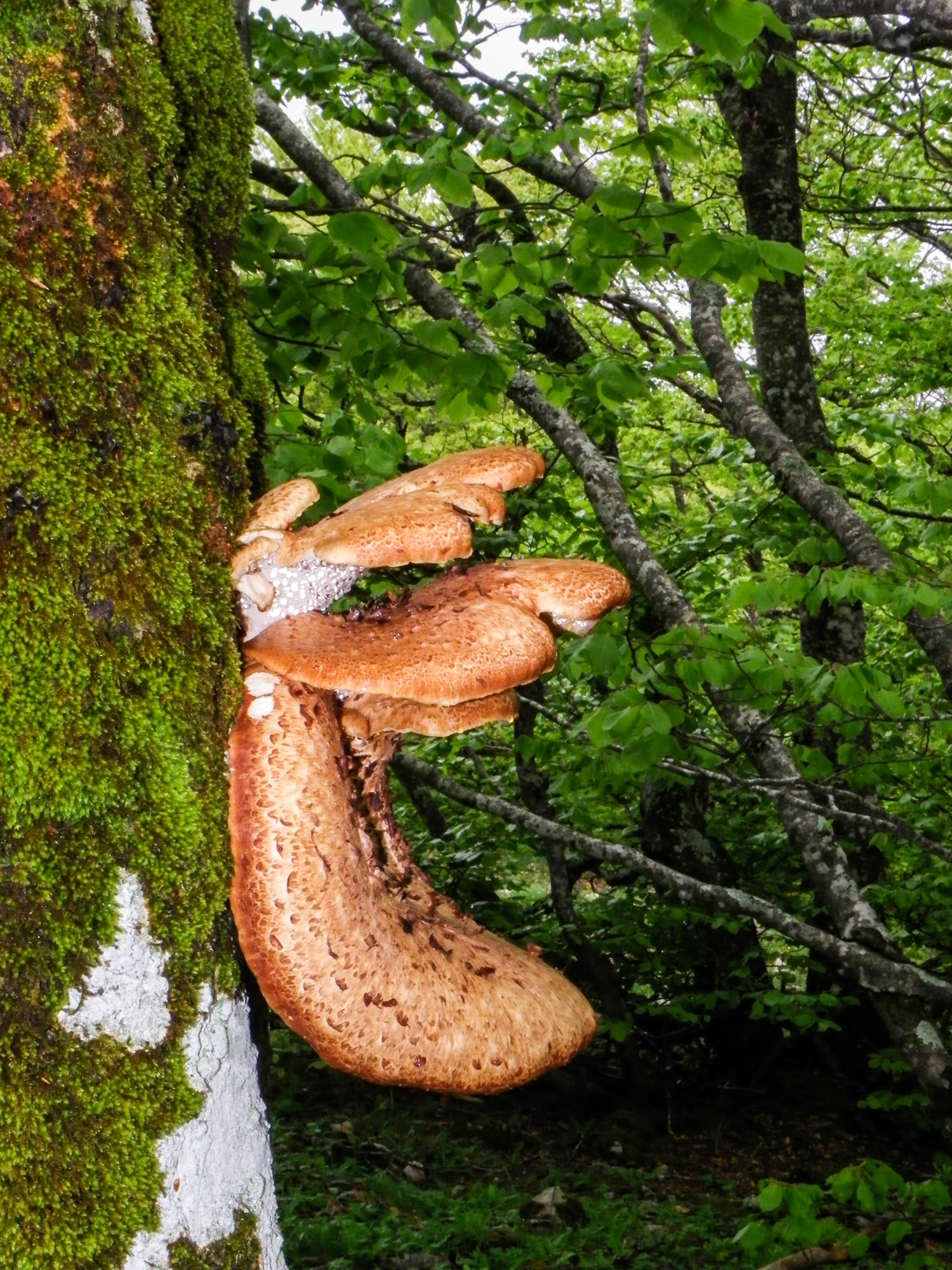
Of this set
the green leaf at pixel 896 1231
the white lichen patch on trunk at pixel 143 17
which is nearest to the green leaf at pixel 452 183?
the white lichen patch on trunk at pixel 143 17

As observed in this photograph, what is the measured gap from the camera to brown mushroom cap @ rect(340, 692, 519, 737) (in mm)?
2311

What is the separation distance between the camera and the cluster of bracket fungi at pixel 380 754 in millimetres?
1813

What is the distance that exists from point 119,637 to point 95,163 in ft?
2.57

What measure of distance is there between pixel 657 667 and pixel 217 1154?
394 centimetres

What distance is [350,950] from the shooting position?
1917 mm

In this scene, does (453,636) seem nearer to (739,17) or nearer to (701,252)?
(739,17)

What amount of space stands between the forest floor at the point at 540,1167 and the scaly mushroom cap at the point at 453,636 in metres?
4.72

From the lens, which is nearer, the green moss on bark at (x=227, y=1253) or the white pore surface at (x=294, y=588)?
the green moss on bark at (x=227, y=1253)

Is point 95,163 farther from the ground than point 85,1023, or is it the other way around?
point 95,163

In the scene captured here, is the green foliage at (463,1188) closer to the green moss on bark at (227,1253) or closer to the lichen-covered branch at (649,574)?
the lichen-covered branch at (649,574)

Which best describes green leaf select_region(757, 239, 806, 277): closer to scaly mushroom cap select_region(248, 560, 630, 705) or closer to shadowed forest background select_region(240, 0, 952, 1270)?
shadowed forest background select_region(240, 0, 952, 1270)

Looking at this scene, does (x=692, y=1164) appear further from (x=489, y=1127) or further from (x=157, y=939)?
(x=157, y=939)

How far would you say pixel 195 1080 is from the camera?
1.56m

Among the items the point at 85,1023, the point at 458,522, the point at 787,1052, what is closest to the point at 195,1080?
the point at 85,1023
